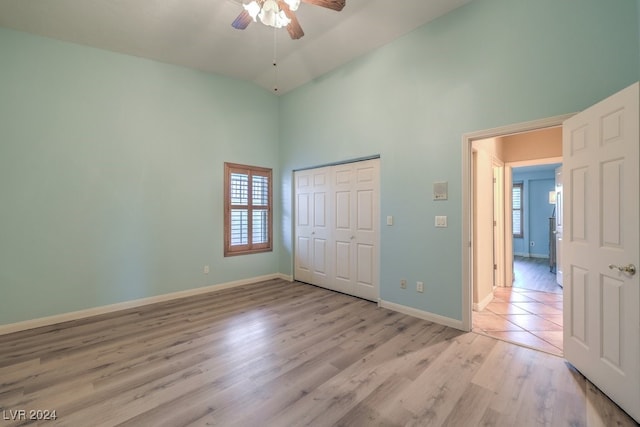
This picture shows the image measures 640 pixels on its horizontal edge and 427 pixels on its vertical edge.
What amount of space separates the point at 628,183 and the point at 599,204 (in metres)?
0.27

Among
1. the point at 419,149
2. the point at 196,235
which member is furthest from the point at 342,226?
the point at 196,235

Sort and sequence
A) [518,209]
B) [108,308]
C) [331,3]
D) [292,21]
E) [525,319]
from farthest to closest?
[518,209], [108,308], [525,319], [292,21], [331,3]

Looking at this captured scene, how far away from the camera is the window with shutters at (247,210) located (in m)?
4.76

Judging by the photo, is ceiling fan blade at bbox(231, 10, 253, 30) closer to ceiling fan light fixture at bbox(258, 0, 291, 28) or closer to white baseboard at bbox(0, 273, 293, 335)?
ceiling fan light fixture at bbox(258, 0, 291, 28)

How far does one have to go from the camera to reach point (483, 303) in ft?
12.2

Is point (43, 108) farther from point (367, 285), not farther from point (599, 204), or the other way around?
point (599, 204)

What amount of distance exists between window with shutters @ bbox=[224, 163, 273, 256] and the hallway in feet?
12.2

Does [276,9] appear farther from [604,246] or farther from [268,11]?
[604,246]

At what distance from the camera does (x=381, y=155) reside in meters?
3.74

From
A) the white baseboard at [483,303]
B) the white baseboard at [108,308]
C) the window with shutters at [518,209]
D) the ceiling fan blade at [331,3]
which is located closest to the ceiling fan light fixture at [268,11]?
the ceiling fan blade at [331,3]

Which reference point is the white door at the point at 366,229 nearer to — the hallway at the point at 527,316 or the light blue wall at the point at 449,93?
the light blue wall at the point at 449,93

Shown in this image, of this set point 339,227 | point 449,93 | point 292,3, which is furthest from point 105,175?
point 449,93

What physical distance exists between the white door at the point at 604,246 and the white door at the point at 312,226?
3.05 metres

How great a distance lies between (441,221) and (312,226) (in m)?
2.33
